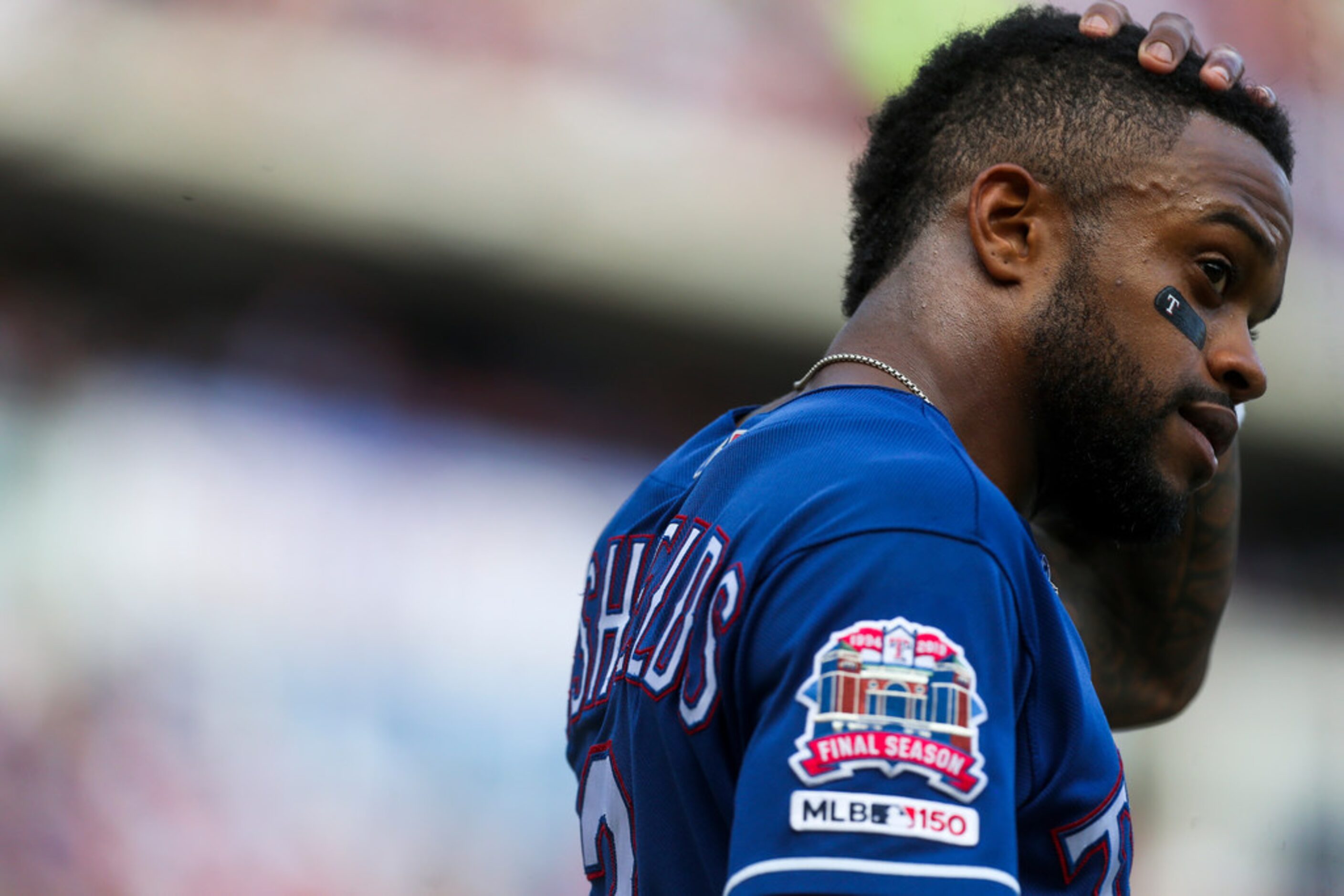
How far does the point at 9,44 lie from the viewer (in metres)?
2.94

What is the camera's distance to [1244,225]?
1407 mm

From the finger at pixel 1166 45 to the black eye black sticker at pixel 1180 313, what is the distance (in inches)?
11.6

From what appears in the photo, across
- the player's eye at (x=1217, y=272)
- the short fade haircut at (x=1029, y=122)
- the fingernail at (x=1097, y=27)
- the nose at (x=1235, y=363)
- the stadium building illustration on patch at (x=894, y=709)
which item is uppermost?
the fingernail at (x=1097, y=27)

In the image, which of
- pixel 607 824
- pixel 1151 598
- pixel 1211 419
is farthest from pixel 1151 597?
pixel 607 824

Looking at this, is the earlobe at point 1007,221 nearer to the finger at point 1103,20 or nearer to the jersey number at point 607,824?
the finger at point 1103,20

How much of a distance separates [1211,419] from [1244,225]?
0.72 ft

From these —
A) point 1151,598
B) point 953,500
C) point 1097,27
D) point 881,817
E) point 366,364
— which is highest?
point 366,364

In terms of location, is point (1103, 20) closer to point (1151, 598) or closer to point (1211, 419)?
point (1211, 419)

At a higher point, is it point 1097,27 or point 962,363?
point 1097,27

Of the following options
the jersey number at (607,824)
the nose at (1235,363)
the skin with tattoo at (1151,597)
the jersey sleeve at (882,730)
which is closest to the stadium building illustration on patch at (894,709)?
the jersey sleeve at (882,730)

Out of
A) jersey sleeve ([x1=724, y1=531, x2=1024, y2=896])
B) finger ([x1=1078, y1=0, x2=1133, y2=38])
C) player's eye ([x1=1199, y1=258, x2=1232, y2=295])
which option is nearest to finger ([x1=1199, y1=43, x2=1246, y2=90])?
finger ([x1=1078, y1=0, x2=1133, y2=38])

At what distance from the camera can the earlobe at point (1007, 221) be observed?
4.61 ft

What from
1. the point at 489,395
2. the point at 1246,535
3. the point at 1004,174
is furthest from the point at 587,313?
the point at 1246,535

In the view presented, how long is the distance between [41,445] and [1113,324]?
2.39m
